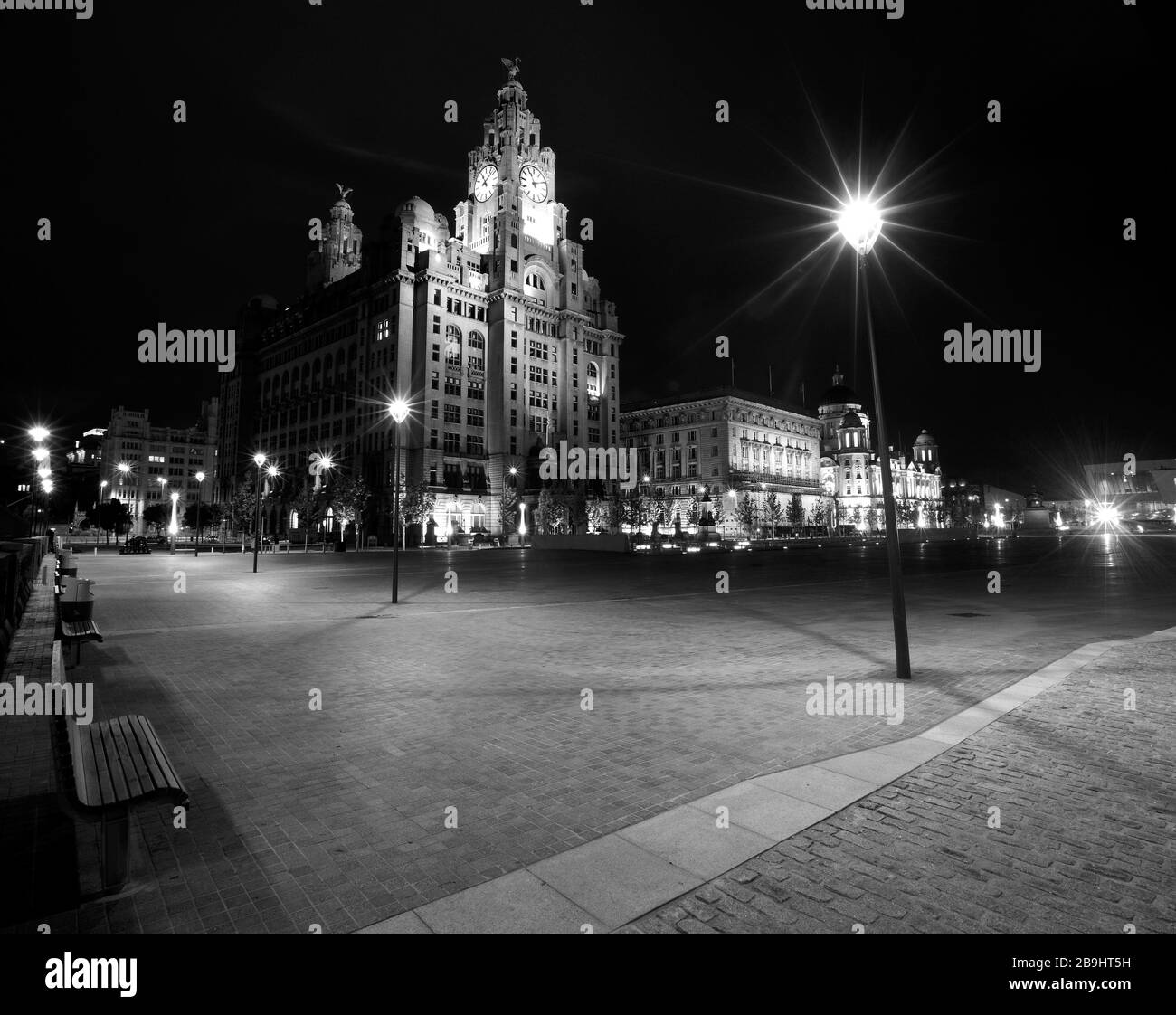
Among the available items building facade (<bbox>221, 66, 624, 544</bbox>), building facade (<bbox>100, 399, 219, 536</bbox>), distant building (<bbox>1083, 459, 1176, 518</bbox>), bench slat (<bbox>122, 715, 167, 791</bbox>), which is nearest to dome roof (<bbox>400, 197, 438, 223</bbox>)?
building facade (<bbox>221, 66, 624, 544</bbox>)

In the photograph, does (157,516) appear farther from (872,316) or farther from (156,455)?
(872,316)

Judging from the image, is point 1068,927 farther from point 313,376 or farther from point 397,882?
point 313,376

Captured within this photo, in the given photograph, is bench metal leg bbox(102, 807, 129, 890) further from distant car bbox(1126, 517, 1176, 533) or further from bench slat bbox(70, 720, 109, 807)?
distant car bbox(1126, 517, 1176, 533)

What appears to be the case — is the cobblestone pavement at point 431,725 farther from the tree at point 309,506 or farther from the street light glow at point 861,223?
the tree at point 309,506

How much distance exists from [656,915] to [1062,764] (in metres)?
4.35

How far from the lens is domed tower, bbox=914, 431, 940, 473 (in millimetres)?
183625

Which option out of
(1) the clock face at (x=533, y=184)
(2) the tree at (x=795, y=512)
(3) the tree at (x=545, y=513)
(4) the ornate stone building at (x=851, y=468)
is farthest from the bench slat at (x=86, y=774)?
(4) the ornate stone building at (x=851, y=468)

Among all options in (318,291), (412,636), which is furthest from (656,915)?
(318,291)

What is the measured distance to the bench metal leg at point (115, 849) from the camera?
136 inches

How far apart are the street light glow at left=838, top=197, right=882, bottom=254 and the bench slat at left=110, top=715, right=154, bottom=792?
10061mm

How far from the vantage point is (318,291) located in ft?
338

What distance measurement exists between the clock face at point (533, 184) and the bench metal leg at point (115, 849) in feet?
319

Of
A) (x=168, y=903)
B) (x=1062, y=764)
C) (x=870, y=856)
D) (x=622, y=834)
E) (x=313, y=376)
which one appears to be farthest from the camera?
(x=313, y=376)
